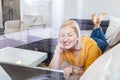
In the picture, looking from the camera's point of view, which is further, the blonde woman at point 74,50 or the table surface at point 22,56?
the table surface at point 22,56

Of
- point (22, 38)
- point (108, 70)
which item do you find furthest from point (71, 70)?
point (22, 38)

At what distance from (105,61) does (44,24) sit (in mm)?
1707

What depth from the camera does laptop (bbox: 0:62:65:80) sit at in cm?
92

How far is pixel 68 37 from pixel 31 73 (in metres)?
0.28

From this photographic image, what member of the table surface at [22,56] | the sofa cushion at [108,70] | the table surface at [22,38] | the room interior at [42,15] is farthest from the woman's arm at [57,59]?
the room interior at [42,15]

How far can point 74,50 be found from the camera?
959mm

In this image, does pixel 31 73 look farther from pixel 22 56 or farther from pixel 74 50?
pixel 22 56

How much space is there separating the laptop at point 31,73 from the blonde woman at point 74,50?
0.05 metres

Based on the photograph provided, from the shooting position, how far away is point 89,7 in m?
2.47

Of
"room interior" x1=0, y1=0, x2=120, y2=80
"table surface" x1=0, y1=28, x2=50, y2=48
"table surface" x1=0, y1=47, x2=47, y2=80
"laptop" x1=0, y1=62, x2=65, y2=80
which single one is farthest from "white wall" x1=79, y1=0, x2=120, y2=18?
"laptop" x1=0, y1=62, x2=65, y2=80

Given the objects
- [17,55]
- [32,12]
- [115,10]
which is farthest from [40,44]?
[115,10]

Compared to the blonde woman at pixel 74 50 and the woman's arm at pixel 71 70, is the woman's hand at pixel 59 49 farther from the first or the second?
the woman's arm at pixel 71 70

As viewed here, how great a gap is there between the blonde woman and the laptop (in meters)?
0.05

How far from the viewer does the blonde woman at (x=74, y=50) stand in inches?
36.3
